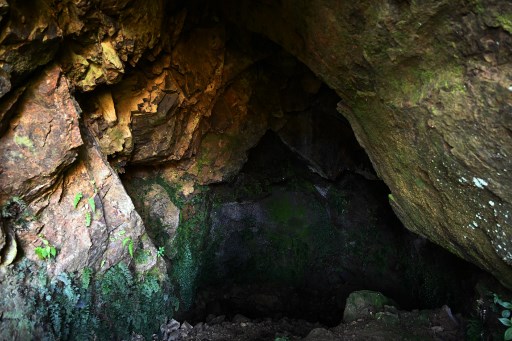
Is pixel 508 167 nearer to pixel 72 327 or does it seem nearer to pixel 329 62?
pixel 329 62

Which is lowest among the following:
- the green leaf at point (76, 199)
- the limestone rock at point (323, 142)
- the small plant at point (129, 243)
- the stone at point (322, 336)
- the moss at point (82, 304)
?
the stone at point (322, 336)

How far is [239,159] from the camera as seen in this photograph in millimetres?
8719

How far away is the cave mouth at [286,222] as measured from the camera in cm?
770

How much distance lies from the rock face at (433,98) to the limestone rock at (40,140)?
123 inches

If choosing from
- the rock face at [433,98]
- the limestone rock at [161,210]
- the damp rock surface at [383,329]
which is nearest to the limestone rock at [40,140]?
the limestone rock at [161,210]

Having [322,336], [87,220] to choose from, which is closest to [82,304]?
[87,220]

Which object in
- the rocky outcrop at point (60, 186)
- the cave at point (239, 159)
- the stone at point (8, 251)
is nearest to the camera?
the cave at point (239, 159)

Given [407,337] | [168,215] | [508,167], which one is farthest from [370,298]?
[168,215]

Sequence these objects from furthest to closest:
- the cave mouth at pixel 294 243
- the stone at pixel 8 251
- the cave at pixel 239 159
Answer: the cave mouth at pixel 294 243 < the stone at pixel 8 251 < the cave at pixel 239 159

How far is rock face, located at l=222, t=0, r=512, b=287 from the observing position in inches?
121

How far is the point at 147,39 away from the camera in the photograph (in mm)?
5398

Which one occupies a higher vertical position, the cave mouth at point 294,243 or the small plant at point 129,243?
the small plant at point 129,243

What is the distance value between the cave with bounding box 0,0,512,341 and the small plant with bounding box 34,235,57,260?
0.08ft

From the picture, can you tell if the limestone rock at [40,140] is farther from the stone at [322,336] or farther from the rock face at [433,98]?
the stone at [322,336]
